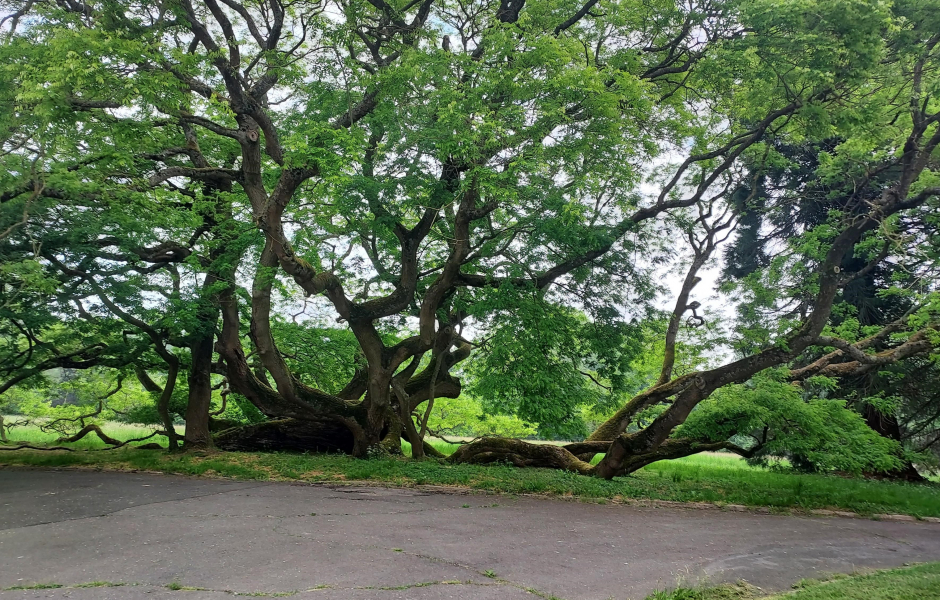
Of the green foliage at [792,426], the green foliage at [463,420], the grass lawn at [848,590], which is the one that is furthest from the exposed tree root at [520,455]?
the green foliage at [463,420]

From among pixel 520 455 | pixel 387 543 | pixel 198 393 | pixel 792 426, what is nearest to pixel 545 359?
pixel 520 455

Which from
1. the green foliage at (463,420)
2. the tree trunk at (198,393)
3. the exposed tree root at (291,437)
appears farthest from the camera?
the green foliage at (463,420)

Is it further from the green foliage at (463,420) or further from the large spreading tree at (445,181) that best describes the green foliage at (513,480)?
the green foliage at (463,420)

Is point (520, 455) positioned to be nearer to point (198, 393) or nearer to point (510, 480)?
point (510, 480)

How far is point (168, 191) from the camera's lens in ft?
39.5

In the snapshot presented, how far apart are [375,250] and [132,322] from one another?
18.2 feet

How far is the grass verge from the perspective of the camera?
1027 centimetres

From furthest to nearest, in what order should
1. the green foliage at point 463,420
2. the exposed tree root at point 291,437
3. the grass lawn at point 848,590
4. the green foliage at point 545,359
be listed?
1. the green foliage at point 463,420
2. the exposed tree root at point 291,437
3. the green foliage at point 545,359
4. the grass lawn at point 848,590

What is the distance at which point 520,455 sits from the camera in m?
13.9

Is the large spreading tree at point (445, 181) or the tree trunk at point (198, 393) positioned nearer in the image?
the large spreading tree at point (445, 181)

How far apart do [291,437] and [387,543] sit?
10290mm

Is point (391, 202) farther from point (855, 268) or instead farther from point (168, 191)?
point (855, 268)

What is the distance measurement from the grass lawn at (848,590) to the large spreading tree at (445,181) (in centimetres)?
518

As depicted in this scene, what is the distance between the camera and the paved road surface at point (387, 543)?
14.4 ft
